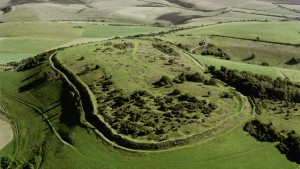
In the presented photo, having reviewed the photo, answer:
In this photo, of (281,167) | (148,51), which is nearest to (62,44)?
(148,51)

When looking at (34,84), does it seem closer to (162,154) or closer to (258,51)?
(162,154)

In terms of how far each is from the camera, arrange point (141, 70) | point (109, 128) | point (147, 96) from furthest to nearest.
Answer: point (141, 70), point (147, 96), point (109, 128)

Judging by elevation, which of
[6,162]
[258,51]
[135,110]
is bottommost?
[6,162]

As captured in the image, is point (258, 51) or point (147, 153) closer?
point (147, 153)

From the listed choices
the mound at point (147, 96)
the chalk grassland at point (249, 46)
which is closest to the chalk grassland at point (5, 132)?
the mound at point (147, 96)

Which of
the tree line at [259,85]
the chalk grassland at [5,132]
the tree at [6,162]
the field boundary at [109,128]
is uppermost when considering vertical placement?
the tree line at [259,85]

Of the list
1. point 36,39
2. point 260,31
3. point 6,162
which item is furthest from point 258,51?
point 6,162

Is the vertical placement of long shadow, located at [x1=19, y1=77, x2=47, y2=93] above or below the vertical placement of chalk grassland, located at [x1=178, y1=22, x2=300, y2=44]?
below

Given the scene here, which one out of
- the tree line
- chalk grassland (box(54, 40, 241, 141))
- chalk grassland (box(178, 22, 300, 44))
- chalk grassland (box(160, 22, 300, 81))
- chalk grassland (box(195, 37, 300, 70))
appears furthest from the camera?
chalk grassland (box(178, 22, 300, 44))

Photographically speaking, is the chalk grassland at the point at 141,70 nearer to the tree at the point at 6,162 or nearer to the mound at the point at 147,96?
the mound at the point at 147,96

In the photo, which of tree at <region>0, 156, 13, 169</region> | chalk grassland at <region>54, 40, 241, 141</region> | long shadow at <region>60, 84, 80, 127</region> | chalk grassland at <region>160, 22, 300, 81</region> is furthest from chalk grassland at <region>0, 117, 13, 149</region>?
chalk grassland at <region>160, 22, 300, 81</region>

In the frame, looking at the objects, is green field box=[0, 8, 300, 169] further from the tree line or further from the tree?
the tree

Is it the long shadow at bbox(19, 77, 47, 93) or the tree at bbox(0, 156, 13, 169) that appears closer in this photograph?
the tree at bbox(0, 156, 13, 169)

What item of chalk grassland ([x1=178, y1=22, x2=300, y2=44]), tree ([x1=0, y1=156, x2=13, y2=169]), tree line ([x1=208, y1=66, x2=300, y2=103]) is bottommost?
tree ([x1=0, y1=156, x2=13, y2=169])
